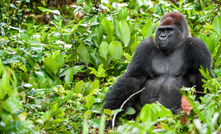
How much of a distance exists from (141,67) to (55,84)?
4.23 feet

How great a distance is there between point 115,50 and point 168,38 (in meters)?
1.08

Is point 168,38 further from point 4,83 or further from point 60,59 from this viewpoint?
point 4,83

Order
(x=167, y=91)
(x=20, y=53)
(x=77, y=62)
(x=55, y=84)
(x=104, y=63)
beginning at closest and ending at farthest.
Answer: (x=20, y=53) → (x=167, y=91) → (x=55, y=84) → (x=104, y=63) → (x=77, y=62)

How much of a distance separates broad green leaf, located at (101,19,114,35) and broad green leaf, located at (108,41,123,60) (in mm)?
546

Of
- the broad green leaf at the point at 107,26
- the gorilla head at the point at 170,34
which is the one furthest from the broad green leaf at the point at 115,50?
the gorilla head at the point at 170,34

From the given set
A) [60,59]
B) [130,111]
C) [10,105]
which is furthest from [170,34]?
[10,105]

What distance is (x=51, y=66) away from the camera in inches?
152

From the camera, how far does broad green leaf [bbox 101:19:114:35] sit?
4504mm

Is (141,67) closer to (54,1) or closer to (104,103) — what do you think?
(104,103)

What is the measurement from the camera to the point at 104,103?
3.23 m

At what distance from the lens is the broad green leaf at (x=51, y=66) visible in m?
3.79

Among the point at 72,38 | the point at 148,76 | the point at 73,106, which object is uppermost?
the point at 72,38

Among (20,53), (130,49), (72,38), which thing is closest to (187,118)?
(20,53)

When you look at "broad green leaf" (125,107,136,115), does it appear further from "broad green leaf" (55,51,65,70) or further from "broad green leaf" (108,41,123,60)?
"broad green leaf" (55,51,65,70)
